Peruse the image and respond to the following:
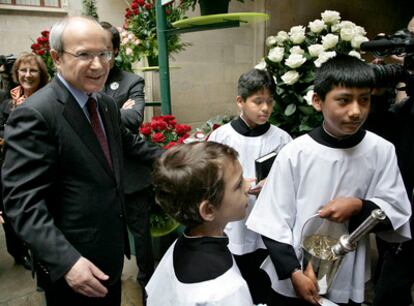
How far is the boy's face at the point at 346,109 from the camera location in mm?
1111

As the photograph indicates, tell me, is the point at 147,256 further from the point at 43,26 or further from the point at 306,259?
the point at 43,26

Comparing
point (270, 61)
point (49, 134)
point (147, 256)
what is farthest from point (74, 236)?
point (270, 61)

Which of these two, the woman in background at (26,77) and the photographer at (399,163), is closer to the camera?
the photographer at (399,163)

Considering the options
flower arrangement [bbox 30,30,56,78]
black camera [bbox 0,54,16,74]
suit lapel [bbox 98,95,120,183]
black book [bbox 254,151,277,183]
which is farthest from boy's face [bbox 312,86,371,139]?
black camera [bbox 0,54,16,74]

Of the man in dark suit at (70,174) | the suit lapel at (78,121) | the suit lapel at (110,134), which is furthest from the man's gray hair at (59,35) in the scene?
the suit lapel at (110,134)

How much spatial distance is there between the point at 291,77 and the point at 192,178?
111 centimetres

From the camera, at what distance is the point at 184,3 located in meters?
2.14

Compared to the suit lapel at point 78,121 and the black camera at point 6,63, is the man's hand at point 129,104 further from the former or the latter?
the black camera at point 6,63

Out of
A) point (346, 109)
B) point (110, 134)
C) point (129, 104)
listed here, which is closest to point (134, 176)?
point (129, 104)

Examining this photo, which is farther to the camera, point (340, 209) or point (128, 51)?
point (128, 51)

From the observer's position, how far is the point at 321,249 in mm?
1118

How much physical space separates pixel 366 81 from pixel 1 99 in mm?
2957

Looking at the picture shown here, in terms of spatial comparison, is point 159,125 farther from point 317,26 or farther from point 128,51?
point 317,26

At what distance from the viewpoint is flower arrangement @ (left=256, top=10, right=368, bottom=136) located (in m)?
1.78
